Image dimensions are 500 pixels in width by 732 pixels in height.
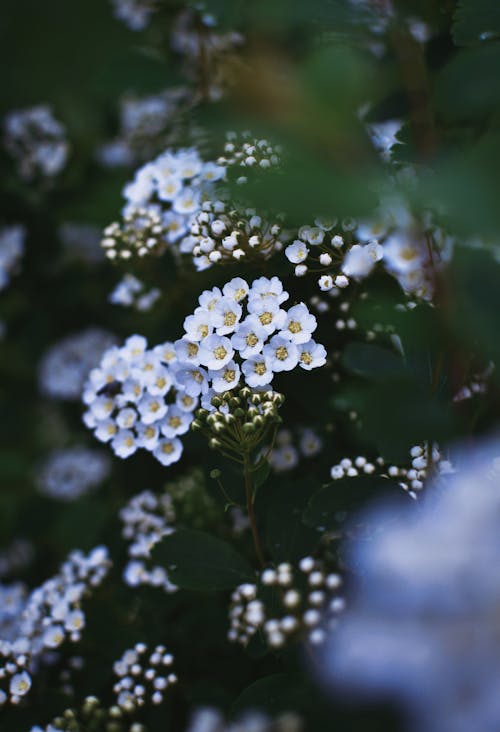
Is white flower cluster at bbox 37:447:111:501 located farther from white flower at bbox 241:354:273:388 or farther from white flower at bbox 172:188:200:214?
white flower at bbox 241:354:273:388

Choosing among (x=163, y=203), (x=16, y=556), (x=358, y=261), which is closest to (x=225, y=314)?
(x=358, y=261)

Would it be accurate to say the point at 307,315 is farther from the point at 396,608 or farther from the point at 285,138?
the point at 396,608

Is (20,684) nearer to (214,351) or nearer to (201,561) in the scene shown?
(201,561)

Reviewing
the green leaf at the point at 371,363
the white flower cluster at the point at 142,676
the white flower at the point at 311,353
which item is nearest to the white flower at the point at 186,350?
the white flower at the point at 311,353

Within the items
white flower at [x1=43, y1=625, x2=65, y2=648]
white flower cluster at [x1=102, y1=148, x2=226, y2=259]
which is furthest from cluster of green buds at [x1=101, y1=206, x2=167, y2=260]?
white flower at [x1=43, y1=625, x2=65, y2=648]

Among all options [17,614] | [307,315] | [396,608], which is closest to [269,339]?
[307,315]

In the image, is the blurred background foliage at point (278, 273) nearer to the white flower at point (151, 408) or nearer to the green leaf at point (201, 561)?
the green leaf at point (201, 561)
